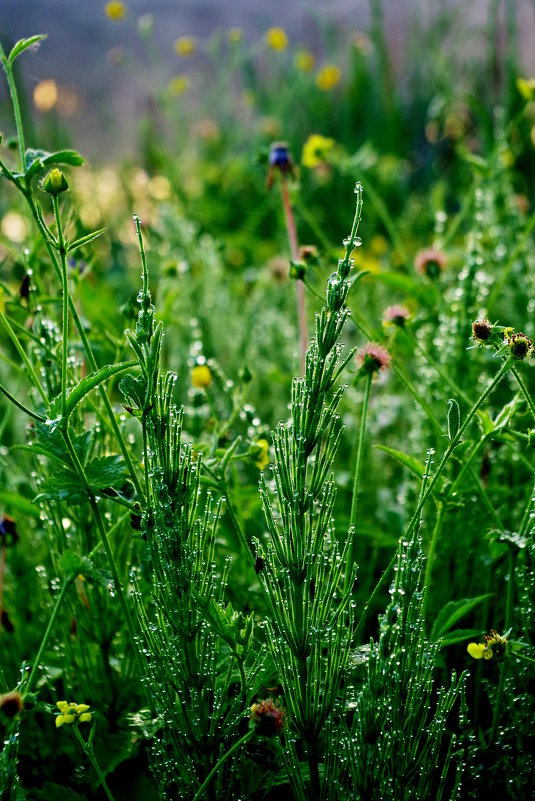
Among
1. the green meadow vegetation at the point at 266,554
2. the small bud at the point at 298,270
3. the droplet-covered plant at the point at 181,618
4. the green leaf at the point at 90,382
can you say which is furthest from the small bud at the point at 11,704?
the small bud at the point at 298,270

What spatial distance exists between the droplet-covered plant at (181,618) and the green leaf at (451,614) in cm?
21

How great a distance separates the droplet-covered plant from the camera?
2.24 ft

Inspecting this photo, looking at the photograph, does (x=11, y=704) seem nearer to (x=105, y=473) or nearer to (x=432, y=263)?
(x=105, y=473)

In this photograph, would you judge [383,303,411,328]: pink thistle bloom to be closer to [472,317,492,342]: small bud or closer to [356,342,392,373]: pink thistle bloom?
[356,342,392,373]: pink thistle bloom

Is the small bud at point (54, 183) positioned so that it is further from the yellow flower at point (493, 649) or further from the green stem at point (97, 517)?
the yellow flower at point (493, 649)

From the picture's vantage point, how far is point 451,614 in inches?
33.4

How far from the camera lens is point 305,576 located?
68 cm

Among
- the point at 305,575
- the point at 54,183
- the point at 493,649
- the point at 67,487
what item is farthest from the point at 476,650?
the point at 54,183

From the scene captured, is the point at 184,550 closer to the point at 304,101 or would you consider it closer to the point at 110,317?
the point at 110,317

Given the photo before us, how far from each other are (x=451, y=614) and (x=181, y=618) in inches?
11.6

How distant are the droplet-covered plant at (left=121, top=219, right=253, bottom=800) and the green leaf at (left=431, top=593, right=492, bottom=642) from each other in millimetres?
207

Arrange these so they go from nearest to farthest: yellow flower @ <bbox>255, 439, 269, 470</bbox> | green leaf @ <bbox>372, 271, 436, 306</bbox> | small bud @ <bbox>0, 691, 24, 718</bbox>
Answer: small bud @ <bbox>0, 691, 24, 718</bbox>, yellow flower @ <bbox>255, 439, 269, 470</bbox>, green leaf @ <bbox>372, 271, 436, 306</bbox>

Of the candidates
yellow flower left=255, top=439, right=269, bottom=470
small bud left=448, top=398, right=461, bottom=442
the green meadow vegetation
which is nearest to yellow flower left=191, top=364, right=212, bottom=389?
the green meadow vegetation

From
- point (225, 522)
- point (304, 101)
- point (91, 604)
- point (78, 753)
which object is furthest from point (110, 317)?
point (304, 101)
